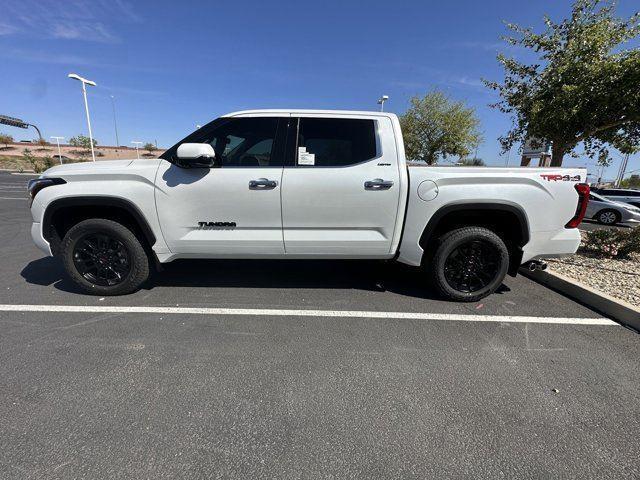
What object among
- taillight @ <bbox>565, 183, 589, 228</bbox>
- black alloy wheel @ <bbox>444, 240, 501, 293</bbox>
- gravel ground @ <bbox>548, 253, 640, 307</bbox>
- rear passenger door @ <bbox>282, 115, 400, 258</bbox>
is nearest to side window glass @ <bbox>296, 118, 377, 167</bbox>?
rear passenger door @ <bbox>282, 115, 400, 258</bbox>

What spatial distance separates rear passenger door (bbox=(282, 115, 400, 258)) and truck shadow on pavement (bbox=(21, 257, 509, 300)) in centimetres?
71

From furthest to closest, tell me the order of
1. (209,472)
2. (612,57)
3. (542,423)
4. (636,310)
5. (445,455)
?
(612,57) < (636,310) < (542,423) < (445,455) < (209,472)

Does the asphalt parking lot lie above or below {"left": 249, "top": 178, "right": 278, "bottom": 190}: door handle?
below

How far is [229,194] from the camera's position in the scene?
10.4 feet

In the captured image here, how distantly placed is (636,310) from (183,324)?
4.47 meters

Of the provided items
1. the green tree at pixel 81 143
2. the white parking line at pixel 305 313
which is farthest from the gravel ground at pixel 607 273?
the green tree at pixel 81 143

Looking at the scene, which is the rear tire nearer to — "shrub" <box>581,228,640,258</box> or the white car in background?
the white car in background

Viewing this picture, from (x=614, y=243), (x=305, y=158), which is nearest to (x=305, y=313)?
(x=305, y=158)

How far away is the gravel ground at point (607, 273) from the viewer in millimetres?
3686

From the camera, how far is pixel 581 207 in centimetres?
322

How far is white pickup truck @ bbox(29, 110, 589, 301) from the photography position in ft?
10.4

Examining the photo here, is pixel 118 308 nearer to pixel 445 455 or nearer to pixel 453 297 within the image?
pixel 445 455

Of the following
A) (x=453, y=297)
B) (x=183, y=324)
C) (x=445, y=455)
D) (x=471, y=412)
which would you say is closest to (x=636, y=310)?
(x=453, y=297)

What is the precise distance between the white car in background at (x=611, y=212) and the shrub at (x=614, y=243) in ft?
29.2
